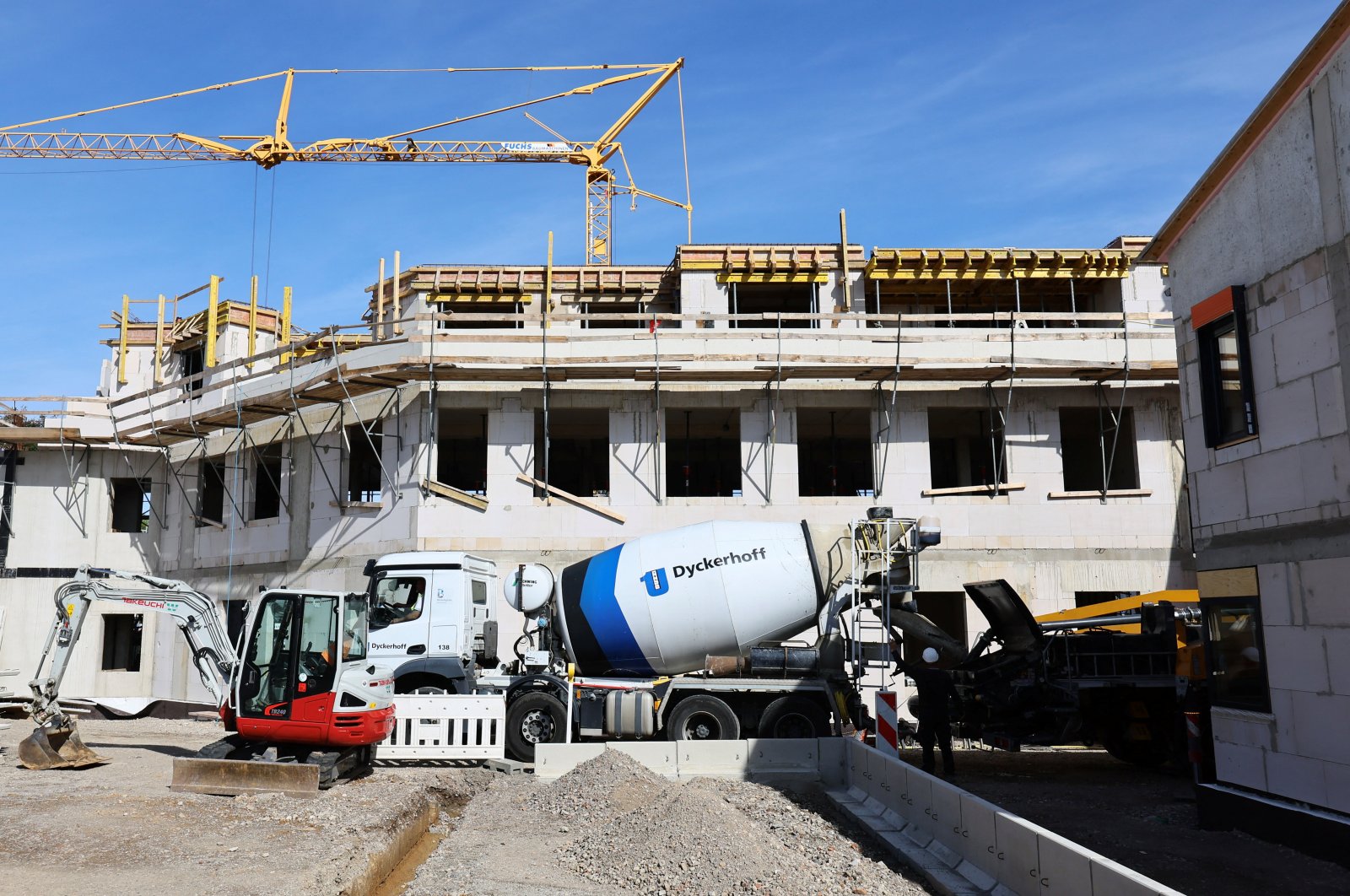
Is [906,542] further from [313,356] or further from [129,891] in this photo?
[313,356]

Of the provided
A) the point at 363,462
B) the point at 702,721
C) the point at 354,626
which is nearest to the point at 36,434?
the point at 363,462

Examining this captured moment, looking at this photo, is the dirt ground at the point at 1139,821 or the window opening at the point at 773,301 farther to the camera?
the window opening at the point at 773,301

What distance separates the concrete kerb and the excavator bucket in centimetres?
658

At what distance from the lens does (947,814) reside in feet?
30.6

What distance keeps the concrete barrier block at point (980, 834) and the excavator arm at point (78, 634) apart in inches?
408

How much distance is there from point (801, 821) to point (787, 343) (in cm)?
1417

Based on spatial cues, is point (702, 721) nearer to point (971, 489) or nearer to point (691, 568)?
point (691, 568)

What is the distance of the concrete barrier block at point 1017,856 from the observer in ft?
24.3

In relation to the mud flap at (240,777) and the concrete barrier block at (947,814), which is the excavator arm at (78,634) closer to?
the mud flap at (240,777)

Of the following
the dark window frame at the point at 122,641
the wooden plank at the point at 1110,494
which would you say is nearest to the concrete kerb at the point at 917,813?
the wooden plank at the point at 1110,494

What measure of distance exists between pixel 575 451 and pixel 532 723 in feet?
50.8

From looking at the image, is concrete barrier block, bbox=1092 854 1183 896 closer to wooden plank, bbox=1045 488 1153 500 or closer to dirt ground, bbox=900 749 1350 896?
dirt ground, bbox=900 749 1350 896

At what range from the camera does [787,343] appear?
77.7ft

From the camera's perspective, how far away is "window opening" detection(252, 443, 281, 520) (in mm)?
27969
